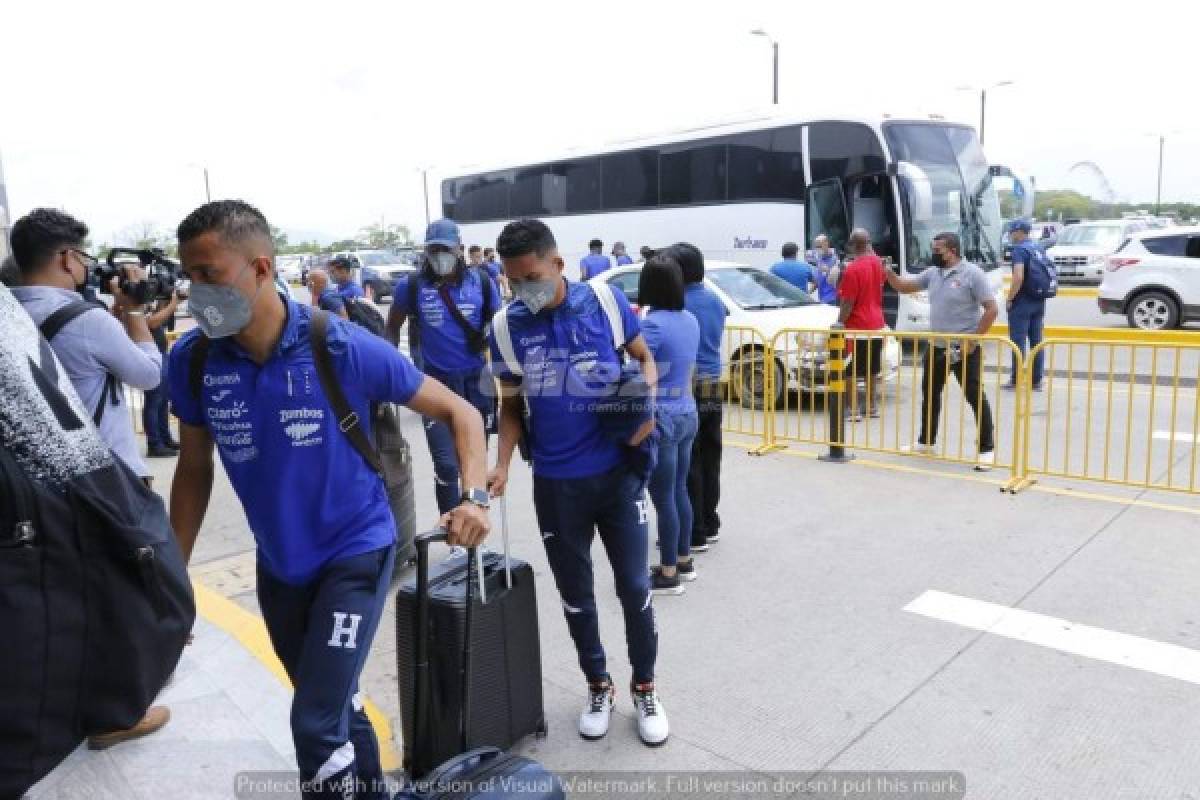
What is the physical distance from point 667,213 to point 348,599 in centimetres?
1662

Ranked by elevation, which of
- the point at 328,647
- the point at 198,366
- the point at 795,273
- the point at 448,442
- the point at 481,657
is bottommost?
the point at 481,657

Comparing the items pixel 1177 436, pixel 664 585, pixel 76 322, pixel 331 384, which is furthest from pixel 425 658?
pixel 1177 436

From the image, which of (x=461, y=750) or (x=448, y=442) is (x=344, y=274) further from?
(x=461, y=750)

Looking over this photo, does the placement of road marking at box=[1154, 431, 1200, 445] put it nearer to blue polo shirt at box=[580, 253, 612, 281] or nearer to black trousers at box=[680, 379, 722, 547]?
black trousers at box=[680, 379, 722, 547]

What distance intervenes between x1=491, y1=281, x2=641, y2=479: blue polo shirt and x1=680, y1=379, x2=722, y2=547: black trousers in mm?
1902

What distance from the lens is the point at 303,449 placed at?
2.51 m

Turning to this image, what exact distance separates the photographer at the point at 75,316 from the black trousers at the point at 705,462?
283 centimetres

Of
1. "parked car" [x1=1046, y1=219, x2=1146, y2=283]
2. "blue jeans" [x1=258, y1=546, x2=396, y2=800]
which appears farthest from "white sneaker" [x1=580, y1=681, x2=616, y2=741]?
"parked car" [x1=1046, y1=219, x2=1146, y2=283]

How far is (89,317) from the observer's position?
350cm

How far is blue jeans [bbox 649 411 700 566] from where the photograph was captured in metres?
4.66

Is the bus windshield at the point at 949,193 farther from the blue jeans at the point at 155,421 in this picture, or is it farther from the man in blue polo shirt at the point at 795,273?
the blue jeans at the point at 155,421

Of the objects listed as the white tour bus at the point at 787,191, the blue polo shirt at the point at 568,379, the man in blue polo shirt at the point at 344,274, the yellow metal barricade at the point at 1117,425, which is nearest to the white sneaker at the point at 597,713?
the blue polo shirt at the point at 568,379

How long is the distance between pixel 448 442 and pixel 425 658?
270cm

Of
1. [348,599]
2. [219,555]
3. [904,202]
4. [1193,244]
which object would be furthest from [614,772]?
[1193,244]
